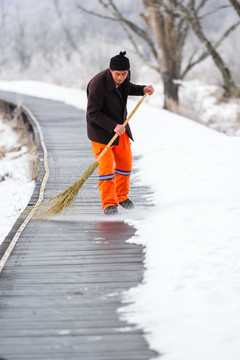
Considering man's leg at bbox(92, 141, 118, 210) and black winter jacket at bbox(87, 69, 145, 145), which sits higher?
black winter jacket at bbox(87, 69, 145, 145)

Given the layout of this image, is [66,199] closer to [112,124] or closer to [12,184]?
[112,124]

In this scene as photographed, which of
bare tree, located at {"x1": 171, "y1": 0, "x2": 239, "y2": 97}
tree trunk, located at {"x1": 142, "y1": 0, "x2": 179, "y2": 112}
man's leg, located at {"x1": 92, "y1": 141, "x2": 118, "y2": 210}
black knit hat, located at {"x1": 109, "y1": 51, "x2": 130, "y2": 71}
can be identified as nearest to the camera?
black knit hat, located at {"x1": 109, "y1": 51, "x2": 130, "y2": 71}

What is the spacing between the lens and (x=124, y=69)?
5398 millimetres

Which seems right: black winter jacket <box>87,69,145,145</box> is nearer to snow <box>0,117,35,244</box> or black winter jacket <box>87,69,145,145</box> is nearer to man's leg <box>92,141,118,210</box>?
man's leg <box>92,141,118,210</box>

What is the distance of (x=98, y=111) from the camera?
5.49m

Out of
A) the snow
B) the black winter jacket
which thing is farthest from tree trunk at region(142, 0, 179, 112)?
the black winter jacket

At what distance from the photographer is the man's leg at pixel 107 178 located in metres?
5.64

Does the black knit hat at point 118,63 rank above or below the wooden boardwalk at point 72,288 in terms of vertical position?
above

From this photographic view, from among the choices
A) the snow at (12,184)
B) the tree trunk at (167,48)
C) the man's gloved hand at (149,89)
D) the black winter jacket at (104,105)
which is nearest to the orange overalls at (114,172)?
the black winter jacket at (104,105)

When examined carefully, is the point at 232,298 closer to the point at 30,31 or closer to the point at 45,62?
the point at 45,62

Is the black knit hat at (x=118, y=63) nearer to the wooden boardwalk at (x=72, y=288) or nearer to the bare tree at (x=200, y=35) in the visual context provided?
the wooden boardwalk at (x=72, y=288)

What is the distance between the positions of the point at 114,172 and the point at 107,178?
0.46ft

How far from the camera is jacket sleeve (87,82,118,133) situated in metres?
5.43

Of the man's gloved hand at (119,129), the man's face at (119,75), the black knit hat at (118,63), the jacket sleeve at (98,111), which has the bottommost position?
the man's gloved hand at (119,129)
